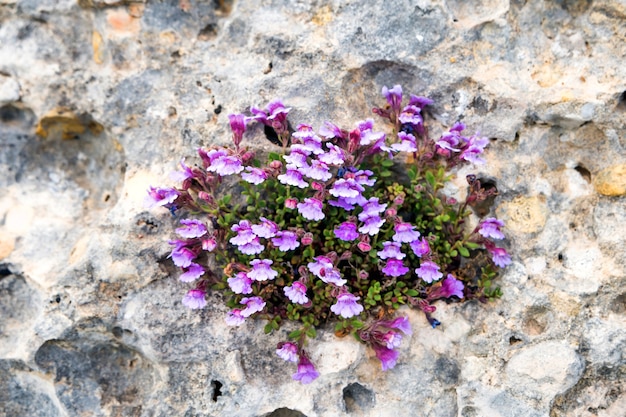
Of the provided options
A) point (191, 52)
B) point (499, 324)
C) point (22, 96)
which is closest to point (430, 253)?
point (499, 324)

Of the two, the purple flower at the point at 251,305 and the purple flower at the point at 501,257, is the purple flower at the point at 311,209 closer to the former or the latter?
the purple flower at the point at 251,305

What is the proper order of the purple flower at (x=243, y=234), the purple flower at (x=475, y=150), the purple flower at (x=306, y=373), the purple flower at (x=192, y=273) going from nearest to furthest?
1. the purple flower at (x=306, y=373)
2. the purple flower at (x=243, y=234)
3. the purple flower at (x=192, y=273)
4. the purple flower at (x=475, y=150)

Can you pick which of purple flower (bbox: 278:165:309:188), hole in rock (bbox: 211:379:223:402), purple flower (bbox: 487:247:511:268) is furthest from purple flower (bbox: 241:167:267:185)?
purple flower (bbox: 487:247:511:268)

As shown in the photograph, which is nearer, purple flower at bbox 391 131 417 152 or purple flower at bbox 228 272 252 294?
purple flower at bbox 228 272 252 294

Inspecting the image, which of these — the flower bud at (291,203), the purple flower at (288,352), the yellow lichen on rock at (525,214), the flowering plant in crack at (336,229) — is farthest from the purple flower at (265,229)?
the yellow lichen on rock at (525,214)

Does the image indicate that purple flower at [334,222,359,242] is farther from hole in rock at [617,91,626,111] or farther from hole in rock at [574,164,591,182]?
hole in rock at [617,91,626,111]

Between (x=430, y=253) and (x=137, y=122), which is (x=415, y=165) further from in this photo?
(x=137, y=122)

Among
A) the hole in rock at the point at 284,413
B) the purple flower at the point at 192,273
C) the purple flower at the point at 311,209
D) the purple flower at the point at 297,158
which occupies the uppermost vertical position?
the purple flower at the point at 297,158
